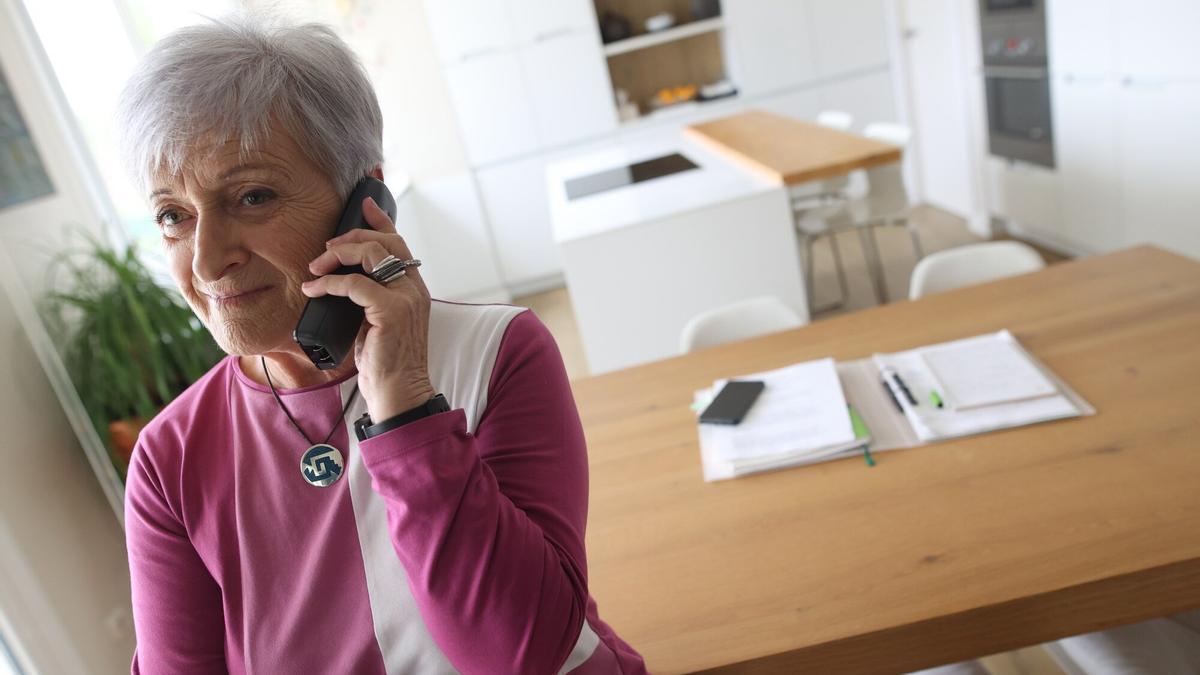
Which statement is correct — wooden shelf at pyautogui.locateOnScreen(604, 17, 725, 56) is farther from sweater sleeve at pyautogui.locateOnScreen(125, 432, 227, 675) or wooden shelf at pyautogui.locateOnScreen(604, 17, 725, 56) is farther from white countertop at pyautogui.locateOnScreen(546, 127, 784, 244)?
sweater sleeve at pyautogui.locateOnScreen(125, 432, 227, 675)

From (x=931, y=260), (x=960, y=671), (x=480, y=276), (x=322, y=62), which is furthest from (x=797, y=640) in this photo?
(x=480, y=276)

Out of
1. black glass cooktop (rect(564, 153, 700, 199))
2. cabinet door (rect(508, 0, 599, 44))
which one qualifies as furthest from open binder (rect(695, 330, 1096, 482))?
cabinet door (rect(508, 0, 599, 44))

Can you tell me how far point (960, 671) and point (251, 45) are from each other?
3.92ft

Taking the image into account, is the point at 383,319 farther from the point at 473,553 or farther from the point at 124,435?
the point at 124,435

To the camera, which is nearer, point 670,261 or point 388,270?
point 388,270

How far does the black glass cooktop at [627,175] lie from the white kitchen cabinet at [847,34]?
6.86 ft

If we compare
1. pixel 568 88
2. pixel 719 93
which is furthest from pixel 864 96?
pixel 568 88

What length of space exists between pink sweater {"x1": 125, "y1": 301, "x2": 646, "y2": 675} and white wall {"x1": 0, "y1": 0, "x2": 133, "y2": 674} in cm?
97

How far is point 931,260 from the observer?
215 centimetres

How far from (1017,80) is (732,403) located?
3413 mm

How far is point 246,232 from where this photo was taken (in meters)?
0.89

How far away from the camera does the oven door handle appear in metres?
3.96

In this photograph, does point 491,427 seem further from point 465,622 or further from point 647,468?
point 647,468

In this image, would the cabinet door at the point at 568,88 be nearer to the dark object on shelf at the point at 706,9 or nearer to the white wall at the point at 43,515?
the dark object on shelf at the point at 706,9
